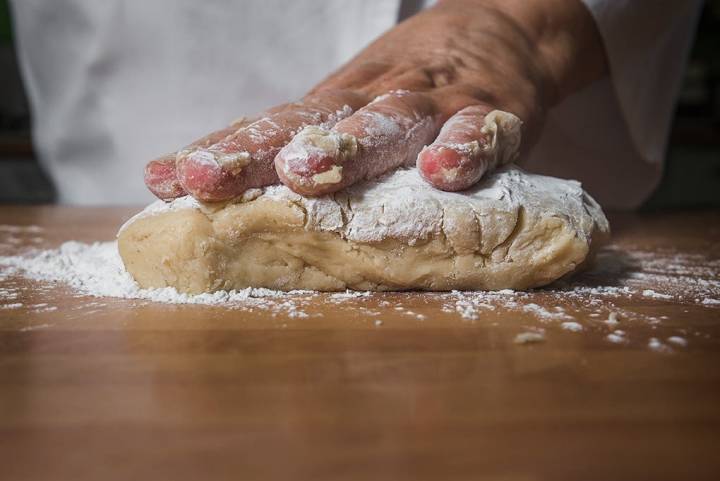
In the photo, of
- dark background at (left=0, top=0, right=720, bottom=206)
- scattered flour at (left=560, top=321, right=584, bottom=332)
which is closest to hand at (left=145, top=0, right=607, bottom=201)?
scattered flour at (left=560, top=321, right=584, bottom=332)

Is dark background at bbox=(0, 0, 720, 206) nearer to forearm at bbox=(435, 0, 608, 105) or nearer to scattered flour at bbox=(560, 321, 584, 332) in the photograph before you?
forearm at bbox=(435, 0, 608, 105)

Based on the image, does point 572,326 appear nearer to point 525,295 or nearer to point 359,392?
point 525,295

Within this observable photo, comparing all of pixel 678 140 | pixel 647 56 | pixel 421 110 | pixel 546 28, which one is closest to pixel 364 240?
pixel 421 110

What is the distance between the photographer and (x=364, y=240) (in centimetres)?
79

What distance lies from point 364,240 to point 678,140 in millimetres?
2775

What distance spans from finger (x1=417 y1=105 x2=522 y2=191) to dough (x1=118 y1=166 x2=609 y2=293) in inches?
0.8

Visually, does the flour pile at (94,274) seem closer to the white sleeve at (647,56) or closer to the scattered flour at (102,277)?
the scattered flour at (102,277)

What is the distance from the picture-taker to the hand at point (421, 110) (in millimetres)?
763

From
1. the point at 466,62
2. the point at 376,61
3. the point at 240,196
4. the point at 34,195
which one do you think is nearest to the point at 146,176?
the point at 240,196

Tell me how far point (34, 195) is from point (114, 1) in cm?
152

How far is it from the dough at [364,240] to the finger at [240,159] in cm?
2

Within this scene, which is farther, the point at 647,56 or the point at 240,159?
the point at 647,56

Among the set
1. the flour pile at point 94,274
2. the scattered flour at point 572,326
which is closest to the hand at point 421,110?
the flour pile at point 94,274

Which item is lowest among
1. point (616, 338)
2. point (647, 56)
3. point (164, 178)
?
point (616, 338)
